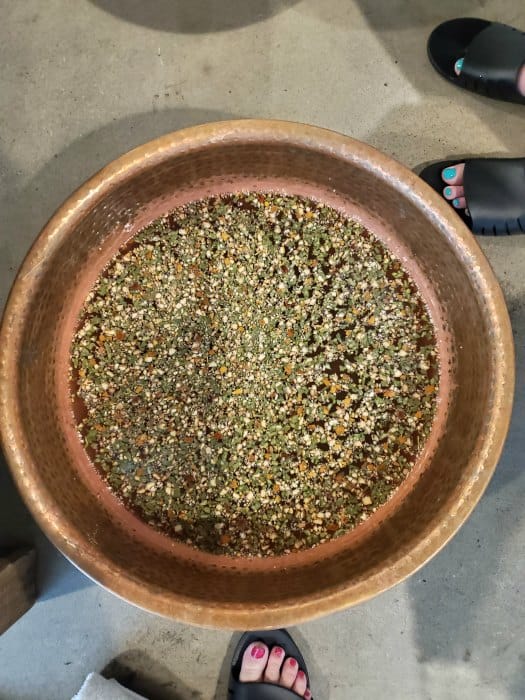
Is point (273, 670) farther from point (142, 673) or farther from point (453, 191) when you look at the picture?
point (453, 191)

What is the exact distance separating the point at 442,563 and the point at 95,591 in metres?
0.74

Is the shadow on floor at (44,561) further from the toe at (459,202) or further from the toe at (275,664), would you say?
the toe at (459,202)

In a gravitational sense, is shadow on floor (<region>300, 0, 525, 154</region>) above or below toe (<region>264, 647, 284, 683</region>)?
above

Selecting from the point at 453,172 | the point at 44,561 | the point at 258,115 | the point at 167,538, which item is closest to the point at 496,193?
the point at 453,172

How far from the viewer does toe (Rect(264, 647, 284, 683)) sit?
1263mm

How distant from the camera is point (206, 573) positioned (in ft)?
3.49

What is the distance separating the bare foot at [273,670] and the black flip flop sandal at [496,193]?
1013mm

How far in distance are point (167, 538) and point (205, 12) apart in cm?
110

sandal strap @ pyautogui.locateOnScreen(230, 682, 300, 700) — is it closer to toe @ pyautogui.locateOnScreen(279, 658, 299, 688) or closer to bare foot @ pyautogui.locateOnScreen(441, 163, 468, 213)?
toe @ pyautogui.locateOnScreen(279, 658, 299, 688)

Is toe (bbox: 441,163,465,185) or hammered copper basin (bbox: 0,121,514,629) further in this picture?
toe (bbox: 441,163,465,185)

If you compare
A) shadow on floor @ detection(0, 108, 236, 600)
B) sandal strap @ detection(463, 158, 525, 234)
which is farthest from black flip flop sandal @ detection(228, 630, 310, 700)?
sandal strap @ detection(463, 158, 525, 234)

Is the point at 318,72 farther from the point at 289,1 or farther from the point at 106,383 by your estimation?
the point at 106,383

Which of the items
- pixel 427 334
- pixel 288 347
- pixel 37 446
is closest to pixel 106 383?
pixel 37 446

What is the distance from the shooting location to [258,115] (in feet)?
4.16
